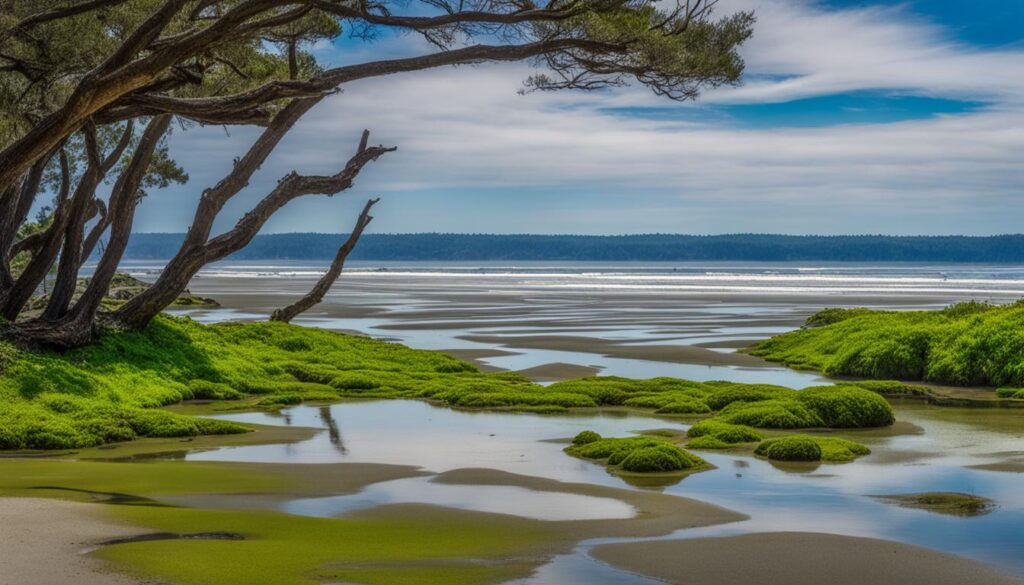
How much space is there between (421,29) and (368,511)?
613cm

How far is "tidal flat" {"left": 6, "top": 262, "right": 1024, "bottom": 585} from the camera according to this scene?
313 inches

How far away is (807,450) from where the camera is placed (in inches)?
499

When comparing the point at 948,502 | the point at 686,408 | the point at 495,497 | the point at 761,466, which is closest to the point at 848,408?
the point at 686,408

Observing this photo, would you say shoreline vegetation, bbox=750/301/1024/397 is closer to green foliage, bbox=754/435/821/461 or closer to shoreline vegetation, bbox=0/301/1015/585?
shoreline vegetation, bbox=0/301/1015/585

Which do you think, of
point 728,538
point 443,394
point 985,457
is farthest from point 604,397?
point 728,538

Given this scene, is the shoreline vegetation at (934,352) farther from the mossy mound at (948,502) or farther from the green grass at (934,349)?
the mossy mound at (948,502)

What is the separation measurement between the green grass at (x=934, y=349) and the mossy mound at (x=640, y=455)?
9.87 m

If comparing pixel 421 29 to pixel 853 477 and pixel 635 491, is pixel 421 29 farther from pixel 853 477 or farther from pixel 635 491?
pixel 853 477

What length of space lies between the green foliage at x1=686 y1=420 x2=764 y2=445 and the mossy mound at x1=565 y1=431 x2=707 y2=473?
1.41 meters

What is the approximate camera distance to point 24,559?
7.59 meters

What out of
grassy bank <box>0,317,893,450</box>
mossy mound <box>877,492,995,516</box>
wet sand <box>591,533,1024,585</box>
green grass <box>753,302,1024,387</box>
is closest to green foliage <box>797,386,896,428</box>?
grassy bank <box>0,317,893,450</box>

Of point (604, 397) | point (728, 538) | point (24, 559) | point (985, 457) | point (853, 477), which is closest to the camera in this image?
point (24, 559)

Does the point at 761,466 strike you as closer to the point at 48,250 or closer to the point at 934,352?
the point at 934,352

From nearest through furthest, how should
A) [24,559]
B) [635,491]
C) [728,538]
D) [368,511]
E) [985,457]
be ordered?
[24,559] → [728,538] → [368,511] → [635,491] → [985,457]
